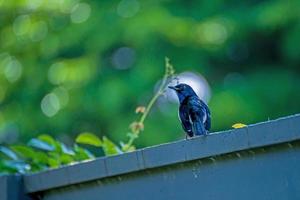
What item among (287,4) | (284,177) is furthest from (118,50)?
(284,177)

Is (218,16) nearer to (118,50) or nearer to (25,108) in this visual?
(118,50)

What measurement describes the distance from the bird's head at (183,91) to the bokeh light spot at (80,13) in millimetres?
5097

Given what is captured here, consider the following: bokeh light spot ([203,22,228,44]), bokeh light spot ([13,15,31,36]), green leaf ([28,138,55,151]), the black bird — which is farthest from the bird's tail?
bokeh light spot ([13,15,31,36])

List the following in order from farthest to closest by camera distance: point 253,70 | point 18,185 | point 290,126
A: 1. point 253,70
2. point 18,185
3. point 290,126

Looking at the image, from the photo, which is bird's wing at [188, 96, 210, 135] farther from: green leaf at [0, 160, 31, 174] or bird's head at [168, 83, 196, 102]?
green leaf at [0, 160, 31, 174]

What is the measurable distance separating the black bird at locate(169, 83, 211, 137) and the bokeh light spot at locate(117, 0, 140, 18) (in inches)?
197

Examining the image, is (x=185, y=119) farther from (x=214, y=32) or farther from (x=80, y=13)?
(x=80, y=13)

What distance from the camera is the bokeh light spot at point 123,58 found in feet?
23.1

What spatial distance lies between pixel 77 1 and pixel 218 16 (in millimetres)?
1225

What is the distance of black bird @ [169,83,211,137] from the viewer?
1.77m

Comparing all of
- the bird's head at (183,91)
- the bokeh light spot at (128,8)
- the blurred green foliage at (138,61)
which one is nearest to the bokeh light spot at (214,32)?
the blurred green foliage at (138,61)

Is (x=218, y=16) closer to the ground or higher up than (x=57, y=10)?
closer to the ground

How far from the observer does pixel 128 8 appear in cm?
689

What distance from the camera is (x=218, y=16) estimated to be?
6.63 metres
